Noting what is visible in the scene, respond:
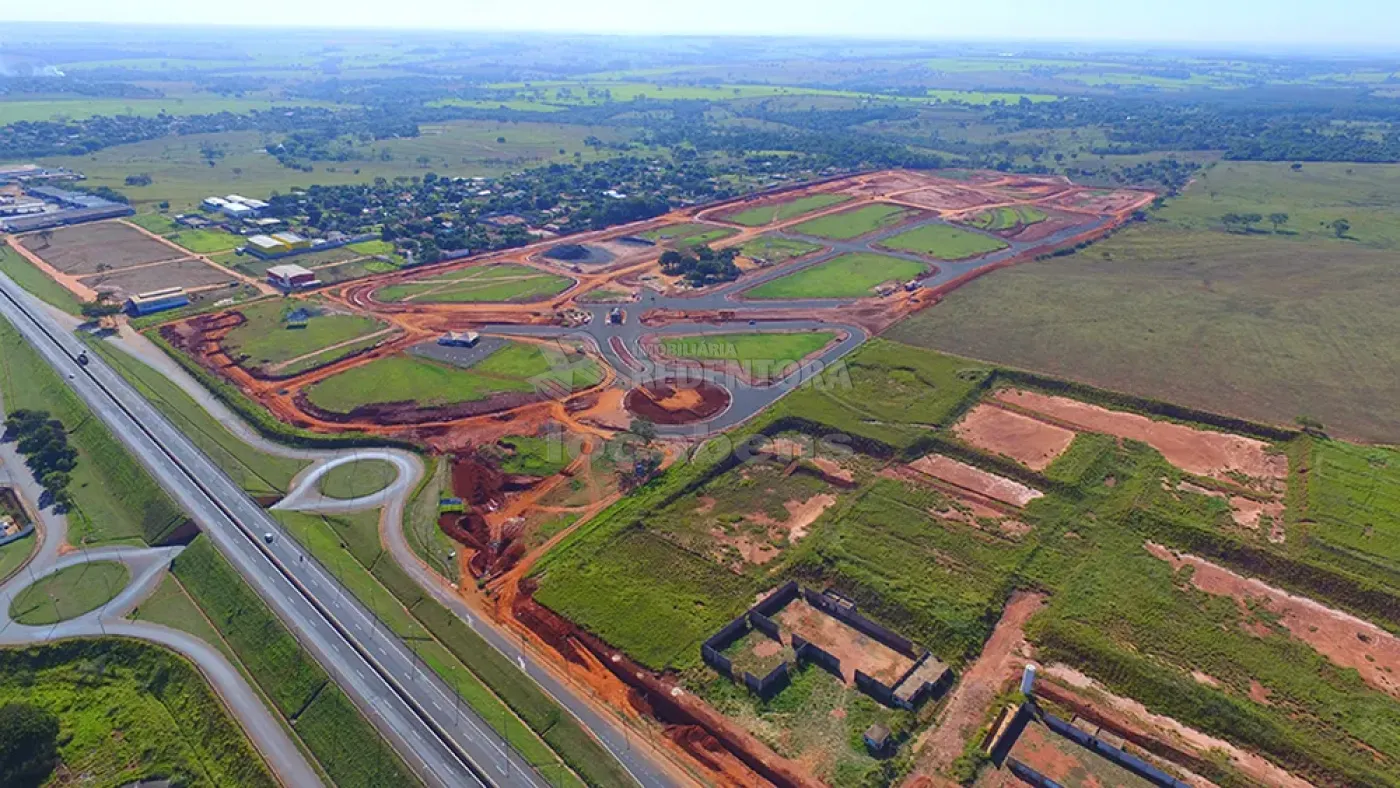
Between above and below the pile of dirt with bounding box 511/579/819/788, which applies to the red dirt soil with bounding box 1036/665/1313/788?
above

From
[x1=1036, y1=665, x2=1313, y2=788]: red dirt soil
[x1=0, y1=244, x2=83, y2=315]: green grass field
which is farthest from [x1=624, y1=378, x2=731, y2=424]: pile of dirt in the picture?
[x1=0, y1=244, x2=83, y2=315]: green grass field

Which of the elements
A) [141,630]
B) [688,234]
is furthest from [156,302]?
[688,234]

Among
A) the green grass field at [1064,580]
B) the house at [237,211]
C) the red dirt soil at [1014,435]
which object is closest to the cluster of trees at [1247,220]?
the green grass field at [1064,580]

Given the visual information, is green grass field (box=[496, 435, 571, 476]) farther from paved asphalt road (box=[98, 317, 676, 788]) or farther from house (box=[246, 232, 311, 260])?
house (box=[246, 232, 311, 260])

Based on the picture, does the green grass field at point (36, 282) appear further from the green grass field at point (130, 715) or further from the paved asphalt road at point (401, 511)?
the green grass field at point (130, 715)

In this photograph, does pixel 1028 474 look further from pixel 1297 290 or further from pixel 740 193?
pixel 740 193

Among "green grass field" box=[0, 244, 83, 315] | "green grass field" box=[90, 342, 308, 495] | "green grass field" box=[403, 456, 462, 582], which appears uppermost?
"green grass field" box=[403, 456, 462, 582]
